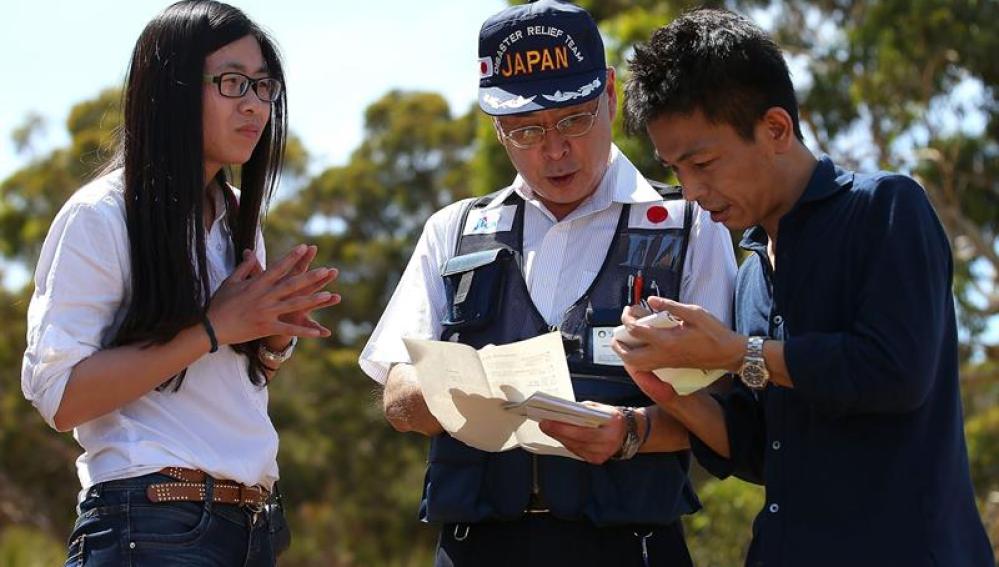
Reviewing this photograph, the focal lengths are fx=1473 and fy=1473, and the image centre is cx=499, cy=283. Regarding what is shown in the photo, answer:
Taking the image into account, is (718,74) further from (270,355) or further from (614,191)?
(270,355)

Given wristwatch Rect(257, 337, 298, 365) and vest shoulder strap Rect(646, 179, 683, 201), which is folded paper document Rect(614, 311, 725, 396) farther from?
wristwatch Rect(257, 337, 298, 365)

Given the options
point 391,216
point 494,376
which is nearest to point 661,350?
point 494,376

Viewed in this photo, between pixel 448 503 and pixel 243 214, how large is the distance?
0.90 metres

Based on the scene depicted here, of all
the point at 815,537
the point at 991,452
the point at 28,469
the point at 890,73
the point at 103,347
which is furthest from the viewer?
the point at 28,469

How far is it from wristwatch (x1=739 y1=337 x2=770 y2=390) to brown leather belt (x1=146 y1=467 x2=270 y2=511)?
1.20 meters

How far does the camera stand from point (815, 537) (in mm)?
3125

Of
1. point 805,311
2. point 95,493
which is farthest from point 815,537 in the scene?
point 95,493

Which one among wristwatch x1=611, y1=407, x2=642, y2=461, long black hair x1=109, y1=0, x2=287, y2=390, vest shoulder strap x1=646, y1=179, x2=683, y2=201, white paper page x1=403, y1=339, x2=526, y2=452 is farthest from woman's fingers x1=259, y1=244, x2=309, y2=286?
vest shoulder strap x1=646, y1=179, x2=683, y2=201

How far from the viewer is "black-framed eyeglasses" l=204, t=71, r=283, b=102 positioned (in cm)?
354

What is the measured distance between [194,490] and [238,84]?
981 mm

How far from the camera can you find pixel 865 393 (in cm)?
300

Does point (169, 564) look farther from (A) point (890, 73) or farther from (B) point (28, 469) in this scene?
(B) point (28, 469)

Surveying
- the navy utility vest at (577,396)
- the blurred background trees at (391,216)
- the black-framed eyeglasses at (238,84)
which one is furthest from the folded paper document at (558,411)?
the blurred background trees at (391,216)

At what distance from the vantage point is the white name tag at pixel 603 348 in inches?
143
